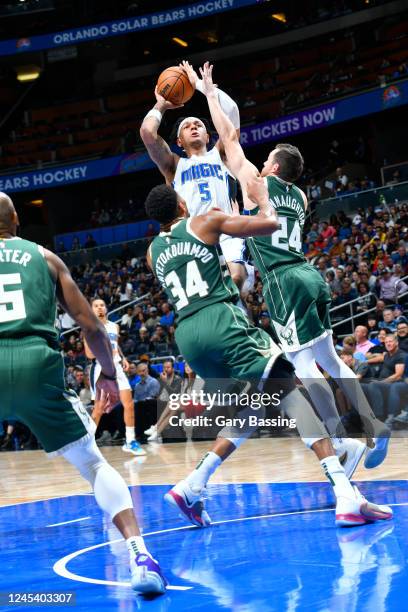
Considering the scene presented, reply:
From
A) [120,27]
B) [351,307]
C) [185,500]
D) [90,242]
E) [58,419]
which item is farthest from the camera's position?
[120,27]

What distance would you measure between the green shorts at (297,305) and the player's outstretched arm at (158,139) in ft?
4.66

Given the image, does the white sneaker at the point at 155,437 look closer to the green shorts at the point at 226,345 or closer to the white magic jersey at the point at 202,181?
the white magic jersey at the point at 202,181

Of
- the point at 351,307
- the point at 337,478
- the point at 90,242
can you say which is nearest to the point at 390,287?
the point at 351,307

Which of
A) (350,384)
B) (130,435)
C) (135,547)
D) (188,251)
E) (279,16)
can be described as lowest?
(130,435)

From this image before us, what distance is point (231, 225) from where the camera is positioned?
15.3 feet

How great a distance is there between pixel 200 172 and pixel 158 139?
0.44 m

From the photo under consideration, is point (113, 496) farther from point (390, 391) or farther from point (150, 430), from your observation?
point (150, 430)

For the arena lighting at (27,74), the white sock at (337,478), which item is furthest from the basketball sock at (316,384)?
the arena lighting at (27,74)

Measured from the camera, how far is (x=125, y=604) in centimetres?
351

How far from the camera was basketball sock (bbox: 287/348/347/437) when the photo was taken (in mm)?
5488

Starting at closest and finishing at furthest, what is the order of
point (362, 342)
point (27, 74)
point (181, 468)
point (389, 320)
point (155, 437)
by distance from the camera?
1. point (181, 468)
2. point (362, 342)
3. point (389, 320)
4. point (155, 437)
5. point (27, 74)

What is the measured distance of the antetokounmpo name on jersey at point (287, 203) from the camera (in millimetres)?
5688

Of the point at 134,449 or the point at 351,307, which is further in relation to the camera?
the point at 351,307

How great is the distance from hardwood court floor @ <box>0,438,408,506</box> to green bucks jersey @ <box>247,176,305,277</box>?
2097 millimetres
